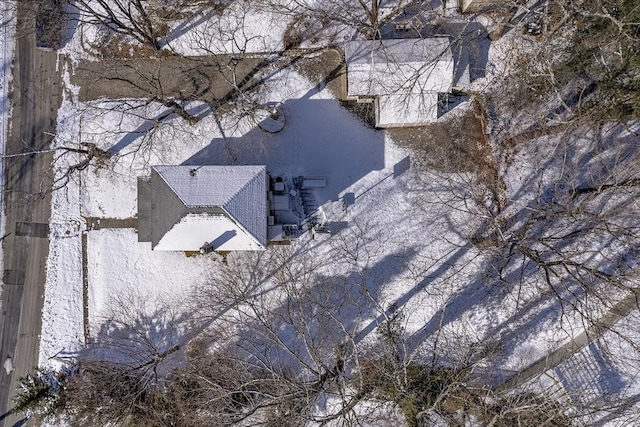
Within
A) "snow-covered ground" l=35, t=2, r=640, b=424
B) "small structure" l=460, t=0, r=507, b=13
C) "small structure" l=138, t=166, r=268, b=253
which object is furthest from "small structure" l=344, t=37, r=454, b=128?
"small structure" l=138, t=166, r=268, b=253

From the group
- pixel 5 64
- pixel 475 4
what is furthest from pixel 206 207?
pixel 475 4

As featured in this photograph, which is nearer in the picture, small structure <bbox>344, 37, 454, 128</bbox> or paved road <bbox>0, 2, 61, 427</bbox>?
small structure <bbox>344, 37, 454, 128</bbox>

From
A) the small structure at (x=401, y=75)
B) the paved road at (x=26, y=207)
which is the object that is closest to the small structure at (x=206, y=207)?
the small structure at (x=401, y=75)

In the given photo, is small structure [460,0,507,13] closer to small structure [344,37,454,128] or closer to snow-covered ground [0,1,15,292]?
small structure [344,37,454,128]

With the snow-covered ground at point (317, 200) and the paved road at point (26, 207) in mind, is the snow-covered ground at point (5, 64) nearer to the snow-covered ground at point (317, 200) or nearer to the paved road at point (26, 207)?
the paved road at point (26, 207)

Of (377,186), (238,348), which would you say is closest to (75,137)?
(238,348)

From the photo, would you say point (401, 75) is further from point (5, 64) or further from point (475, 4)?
point (5, 64)

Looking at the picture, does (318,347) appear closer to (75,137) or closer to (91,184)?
(91,184)
